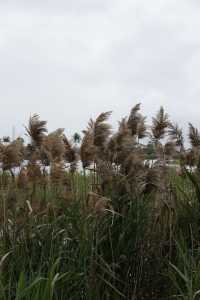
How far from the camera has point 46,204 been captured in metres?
5.70

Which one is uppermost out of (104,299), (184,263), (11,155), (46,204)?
(11,155)

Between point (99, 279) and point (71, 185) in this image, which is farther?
point (71, 185)

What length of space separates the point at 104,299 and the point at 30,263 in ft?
2.78

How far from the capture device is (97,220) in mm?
5004

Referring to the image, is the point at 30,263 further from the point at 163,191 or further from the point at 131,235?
the point at 163,191

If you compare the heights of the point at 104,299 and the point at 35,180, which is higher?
the point at 35,180

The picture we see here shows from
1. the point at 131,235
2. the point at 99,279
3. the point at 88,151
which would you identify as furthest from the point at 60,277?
the point at 88,151

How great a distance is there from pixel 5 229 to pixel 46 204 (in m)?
0.71

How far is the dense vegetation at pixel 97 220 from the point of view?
4.83 m

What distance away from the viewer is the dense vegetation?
4.83 m

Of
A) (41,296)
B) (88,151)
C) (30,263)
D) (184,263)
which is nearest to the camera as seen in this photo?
(41,296)

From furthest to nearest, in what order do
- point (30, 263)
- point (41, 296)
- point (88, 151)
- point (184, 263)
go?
point (88, 151)
point (184, 263)
point (30, 263)
point (41, 296)

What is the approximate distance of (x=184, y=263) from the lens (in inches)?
196

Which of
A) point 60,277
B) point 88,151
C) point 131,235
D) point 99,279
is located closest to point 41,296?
point 60,277
